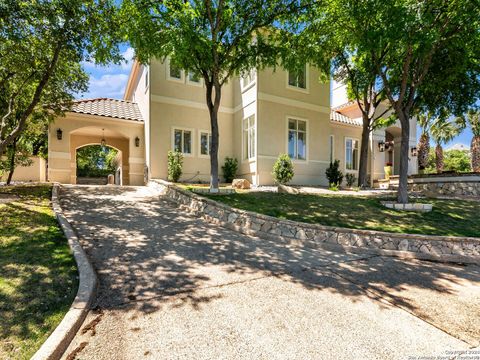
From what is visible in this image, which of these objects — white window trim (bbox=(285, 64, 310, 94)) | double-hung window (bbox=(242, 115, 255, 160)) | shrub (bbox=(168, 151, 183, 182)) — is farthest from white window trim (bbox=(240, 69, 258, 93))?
shrub (bbox=(168, 151, 183, 182))

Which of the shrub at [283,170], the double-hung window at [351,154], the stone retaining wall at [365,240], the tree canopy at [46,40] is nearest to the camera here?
the stone retaining wall at [365,240]

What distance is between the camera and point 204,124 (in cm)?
1605

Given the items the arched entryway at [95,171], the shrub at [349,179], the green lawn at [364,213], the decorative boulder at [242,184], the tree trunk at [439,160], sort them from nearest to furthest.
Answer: the green lawn at [364,213], the decorative boulder at [242,184], the shrub at [349,179], the tree trunk at [439,160], the arched entryway at [95,171]

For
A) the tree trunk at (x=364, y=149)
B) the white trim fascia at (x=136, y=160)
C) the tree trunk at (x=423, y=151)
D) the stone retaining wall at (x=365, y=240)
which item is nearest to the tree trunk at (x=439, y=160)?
the tree trunk at (x=423, y=151)

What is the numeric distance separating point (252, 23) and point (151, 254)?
940cm

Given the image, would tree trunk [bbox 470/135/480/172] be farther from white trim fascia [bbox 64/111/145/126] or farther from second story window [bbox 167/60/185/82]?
white trim fascia [bbox 64/111/145/126]

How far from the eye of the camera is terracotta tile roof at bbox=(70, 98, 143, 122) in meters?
15.1

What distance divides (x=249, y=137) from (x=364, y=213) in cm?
827

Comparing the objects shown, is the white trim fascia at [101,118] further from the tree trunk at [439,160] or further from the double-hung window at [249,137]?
the tree trunk at [439,160]

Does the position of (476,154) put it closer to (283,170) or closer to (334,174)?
(334,174)

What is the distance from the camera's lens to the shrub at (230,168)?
15672 millimetres

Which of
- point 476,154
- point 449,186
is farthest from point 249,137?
point 476,154

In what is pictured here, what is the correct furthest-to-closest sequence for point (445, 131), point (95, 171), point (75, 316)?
point (95, 171), point (445, 131), point (75, 316)

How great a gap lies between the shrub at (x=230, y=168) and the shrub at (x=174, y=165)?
9.02 ft
